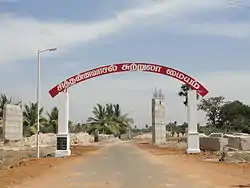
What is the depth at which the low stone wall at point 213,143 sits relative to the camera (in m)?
36.8

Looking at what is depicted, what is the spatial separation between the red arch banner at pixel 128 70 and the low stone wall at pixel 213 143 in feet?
13.0

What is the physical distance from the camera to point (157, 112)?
63094 millimetres

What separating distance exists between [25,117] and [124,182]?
60217 millimetres

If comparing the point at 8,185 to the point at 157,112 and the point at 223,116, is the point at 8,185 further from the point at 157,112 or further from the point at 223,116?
the point at 223,116

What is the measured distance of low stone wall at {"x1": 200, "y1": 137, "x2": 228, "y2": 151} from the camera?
121 feet

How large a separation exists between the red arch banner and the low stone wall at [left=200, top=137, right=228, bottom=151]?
3.95 m

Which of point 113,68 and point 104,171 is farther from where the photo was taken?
point 113,68

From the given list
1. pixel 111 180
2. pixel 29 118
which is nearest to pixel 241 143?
pixel 111 180

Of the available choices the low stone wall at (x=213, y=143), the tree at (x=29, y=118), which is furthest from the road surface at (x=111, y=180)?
the tree at (x=29, y=118)

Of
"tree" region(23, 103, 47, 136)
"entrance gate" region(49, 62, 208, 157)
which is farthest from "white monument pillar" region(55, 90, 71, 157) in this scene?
"tree" region(23, 103, 47, 136)

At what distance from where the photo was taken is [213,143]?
127ft

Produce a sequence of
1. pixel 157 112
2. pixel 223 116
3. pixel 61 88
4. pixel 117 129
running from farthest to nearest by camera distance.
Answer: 1. pixel 117 129
2. pixel 223 116
3. pixel 157 112
4. pixel 61 88

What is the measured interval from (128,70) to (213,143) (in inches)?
351

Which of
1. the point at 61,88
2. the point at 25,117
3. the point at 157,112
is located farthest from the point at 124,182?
the point at 25,117
